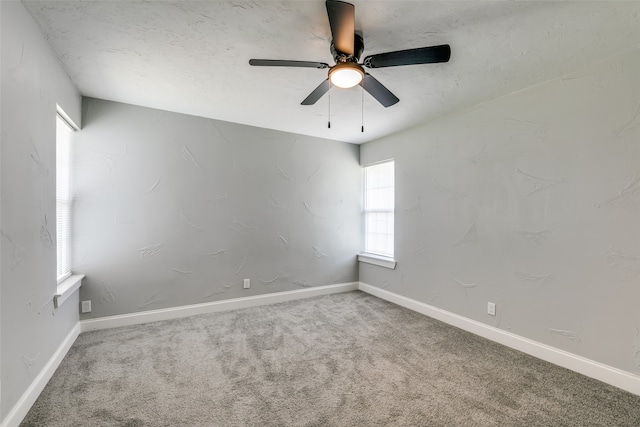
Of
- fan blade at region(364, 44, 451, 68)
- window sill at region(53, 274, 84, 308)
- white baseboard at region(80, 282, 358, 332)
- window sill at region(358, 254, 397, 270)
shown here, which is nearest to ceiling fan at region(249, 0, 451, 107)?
fan blade at region(364, 44, 451, 68)

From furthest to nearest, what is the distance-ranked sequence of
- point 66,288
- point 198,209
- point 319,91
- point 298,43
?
point 198,209 < point 66,288 < point 319,91 < point 298,43

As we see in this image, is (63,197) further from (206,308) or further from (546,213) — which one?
(546,213)

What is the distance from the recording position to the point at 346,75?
1866mm

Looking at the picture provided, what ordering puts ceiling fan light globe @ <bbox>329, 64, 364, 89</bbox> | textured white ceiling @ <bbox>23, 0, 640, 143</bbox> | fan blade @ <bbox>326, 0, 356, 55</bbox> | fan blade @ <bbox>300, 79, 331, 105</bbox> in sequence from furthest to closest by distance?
1. fan blade @ <bbox>300, 79, 331, 105</bbox>
2. ceiling fan light globe @ <bbox>329, 64, 364, 89</bbox>
3. textured white ceiling @ <bbox>23, 0, 640, 143</bbox>
4. fan blade @ <bbox>326, 0, 356, 55</bbox>

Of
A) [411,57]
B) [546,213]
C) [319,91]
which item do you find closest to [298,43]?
[319,91]

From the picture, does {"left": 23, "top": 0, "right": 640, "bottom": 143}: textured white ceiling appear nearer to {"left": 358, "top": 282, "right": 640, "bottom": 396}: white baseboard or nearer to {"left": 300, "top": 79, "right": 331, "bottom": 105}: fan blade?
{"left": 300, "top": 79, "right": 331, "bottom": 105}: fan blade

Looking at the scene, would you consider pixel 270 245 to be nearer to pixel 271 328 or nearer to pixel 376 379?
pixel 271 328

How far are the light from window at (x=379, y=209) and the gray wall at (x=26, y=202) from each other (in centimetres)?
366

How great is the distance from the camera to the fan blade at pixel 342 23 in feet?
4.74

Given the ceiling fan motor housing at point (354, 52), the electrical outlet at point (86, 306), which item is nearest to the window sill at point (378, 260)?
the ceiling fan motor housing at point (354, 52)

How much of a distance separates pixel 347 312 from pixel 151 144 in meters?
3.01

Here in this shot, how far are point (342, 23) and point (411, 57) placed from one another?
1.59 feet

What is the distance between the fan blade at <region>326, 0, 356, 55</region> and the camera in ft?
4.74

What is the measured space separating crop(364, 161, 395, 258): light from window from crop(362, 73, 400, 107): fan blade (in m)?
2.00
